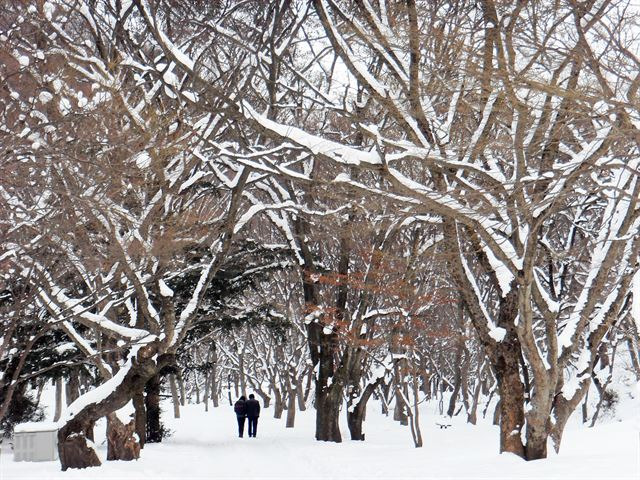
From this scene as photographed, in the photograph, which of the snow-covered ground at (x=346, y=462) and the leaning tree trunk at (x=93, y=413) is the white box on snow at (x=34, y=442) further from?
the leaning tree trunk at (x=93, y=413)

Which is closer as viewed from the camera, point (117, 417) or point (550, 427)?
point (550, 427)

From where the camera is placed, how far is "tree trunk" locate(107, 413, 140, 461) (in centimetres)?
1455

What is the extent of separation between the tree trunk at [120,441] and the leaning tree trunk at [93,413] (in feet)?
5.40

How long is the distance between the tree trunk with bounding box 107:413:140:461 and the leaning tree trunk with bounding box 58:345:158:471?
1.64 metres

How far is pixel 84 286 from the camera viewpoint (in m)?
17.3

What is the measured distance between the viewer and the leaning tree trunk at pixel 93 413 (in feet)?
41.3

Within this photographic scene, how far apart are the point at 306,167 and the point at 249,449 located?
282 inches

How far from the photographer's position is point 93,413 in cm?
1261

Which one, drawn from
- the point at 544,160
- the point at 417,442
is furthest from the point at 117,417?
the point at 544,160

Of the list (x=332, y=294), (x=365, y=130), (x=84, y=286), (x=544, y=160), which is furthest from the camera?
(x=332, y=294)

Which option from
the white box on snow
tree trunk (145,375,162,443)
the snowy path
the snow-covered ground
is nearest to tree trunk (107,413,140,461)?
the snow-covered ground

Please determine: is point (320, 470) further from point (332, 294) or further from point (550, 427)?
point (332, 294)

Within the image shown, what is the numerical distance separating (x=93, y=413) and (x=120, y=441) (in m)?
2.25

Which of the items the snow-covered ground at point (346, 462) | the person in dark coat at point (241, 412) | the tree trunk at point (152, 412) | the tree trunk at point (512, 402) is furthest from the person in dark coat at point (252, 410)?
the tree trunk at point (512, 402)
